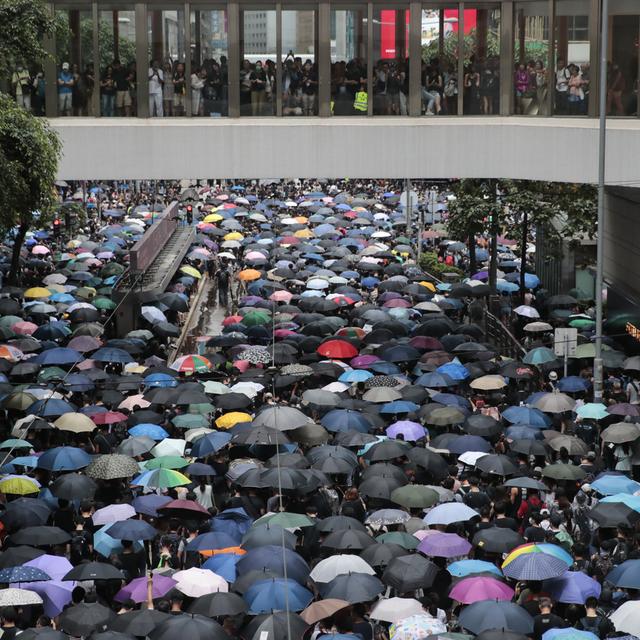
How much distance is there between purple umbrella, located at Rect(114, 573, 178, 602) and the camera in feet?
43.8

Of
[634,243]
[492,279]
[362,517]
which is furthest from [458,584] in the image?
[492,279]

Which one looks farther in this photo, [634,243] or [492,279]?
[492,279]

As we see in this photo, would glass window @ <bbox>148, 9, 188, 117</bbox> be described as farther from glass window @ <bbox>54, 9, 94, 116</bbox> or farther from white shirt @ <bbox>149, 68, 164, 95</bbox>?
glass window @ <bbox>54, 9, 94, 116</bbox>

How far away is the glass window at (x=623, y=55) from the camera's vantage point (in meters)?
25.1

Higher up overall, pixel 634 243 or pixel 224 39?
pixel 224 39

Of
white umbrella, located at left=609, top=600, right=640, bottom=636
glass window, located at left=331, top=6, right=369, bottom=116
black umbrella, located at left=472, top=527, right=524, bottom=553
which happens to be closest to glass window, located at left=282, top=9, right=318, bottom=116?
glass window, located at left=331, top=6, right=369, bottom=116

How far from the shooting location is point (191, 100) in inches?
1071

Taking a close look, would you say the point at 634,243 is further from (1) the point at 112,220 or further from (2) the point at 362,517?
(1) the point at 112,220

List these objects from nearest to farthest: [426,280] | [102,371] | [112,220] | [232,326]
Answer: [102,371]
[232,326]
[426,280]
[112,220]

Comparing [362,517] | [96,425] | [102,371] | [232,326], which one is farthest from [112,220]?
[362,517]

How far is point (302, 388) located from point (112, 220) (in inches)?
1328

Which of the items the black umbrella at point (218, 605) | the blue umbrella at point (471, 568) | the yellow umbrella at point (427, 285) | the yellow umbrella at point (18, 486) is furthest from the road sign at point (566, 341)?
the black umbrella at point (218, 605)

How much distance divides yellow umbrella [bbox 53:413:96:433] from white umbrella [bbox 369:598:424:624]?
830cm

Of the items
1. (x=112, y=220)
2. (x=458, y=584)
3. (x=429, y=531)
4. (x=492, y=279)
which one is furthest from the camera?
(x=112, y=220)
